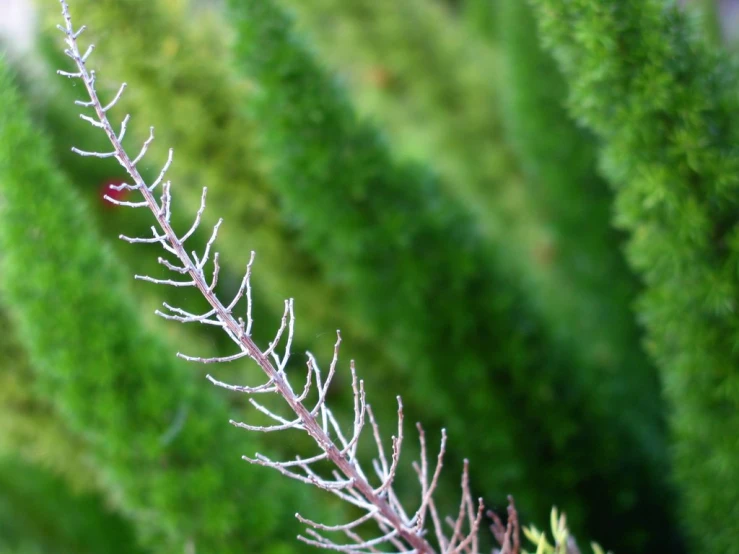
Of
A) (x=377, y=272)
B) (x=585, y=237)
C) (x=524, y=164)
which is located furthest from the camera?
(x=524, y=164)

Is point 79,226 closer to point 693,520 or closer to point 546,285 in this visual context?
point 693,520

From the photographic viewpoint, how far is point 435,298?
89 cm

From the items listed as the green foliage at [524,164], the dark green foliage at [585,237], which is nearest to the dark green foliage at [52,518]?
the green foliage at [524,164]

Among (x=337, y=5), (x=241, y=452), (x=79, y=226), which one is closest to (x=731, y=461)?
(x=241, y=452)

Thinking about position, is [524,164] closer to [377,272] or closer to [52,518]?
[377,272]

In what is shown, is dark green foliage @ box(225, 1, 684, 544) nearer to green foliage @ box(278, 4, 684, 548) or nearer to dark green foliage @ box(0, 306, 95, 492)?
green foliage @ box(278, 4, 684, 548)

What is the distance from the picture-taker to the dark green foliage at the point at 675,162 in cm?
56

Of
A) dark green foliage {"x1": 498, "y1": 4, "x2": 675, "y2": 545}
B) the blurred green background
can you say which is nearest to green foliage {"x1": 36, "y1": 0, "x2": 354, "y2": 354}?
the blurred green background

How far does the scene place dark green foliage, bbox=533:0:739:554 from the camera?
564 millimetres

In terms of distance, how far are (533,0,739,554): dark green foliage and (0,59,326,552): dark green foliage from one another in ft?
1.30

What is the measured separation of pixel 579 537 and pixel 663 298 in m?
0.39

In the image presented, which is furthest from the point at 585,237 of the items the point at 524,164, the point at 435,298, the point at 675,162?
the point at 675,162

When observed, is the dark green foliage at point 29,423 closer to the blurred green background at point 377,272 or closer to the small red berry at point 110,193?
the blurred green background at point 377,272

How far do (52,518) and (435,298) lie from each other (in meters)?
0.64
